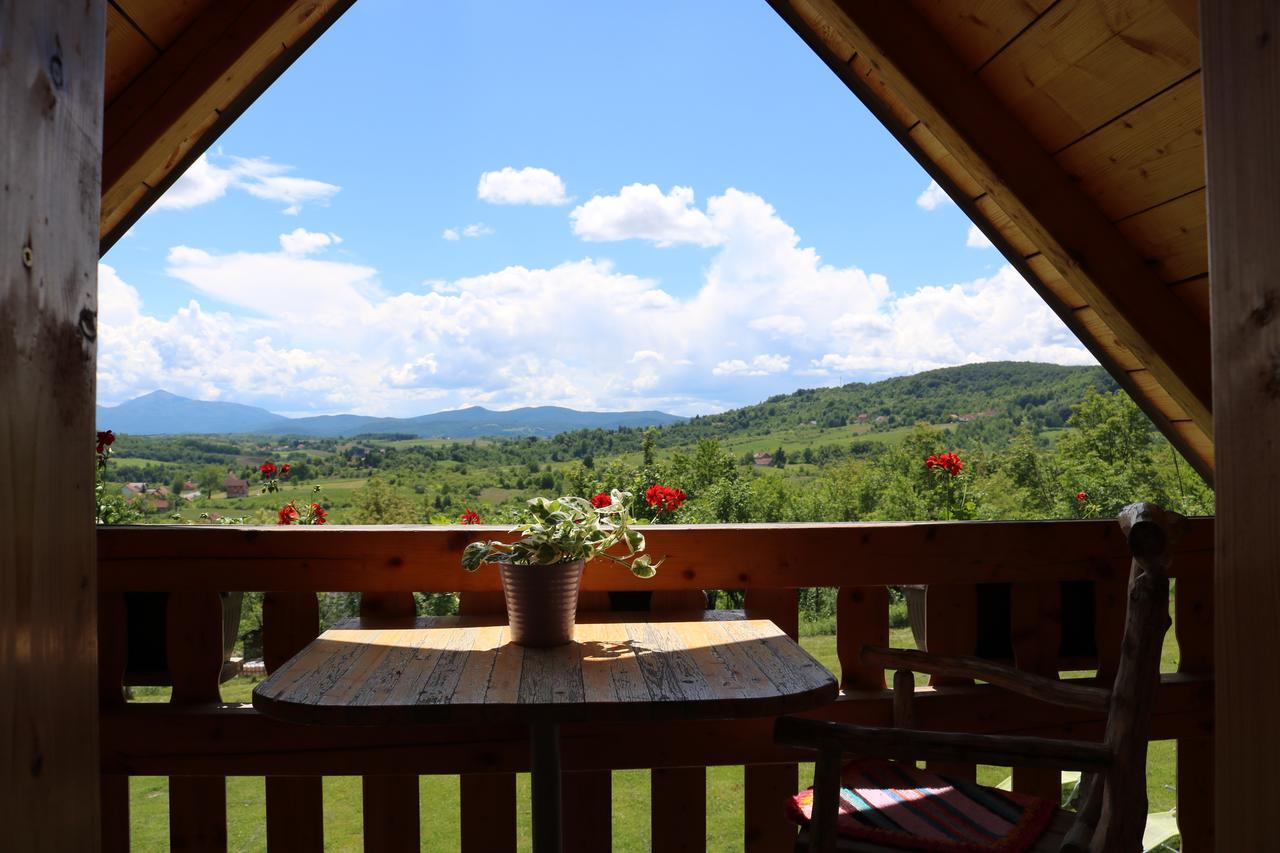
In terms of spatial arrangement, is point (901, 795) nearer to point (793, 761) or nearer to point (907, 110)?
point (793, 761)

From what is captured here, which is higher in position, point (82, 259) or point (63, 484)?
point (82, 259)

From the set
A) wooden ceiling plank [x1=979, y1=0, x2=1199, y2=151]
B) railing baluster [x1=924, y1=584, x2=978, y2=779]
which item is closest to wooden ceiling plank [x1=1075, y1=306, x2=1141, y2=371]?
wooden ceiling plank [x1=979, y1=0, x2=1199, y2=151]

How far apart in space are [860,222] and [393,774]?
108ft

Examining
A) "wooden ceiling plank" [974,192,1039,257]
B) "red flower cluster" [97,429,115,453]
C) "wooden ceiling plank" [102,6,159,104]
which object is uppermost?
"wooden ceiling plank" [102,6,159,104]

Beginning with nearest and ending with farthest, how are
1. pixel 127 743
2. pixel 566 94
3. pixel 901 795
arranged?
pixel 901 795 < pixel 127 743 < pixel 566 94

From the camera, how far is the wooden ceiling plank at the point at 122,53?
173 centimetres

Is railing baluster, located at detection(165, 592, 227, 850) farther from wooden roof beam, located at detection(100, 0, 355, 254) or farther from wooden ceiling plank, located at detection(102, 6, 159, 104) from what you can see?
wooden ceiling plank, located at detection(102, 6, 159, 104)

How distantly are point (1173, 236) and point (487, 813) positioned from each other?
2074 mm

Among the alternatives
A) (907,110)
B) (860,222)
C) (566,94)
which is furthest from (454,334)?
(907,110)

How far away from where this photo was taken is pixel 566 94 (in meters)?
25.1

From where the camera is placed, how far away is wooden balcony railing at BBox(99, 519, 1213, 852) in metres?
1.76

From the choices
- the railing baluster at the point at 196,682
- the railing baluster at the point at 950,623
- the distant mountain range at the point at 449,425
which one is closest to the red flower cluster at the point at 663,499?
the railing baluster at the point at 950,623

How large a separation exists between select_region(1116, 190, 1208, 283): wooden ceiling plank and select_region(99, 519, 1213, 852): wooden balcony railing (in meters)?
0.77

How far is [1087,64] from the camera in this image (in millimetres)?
1813
